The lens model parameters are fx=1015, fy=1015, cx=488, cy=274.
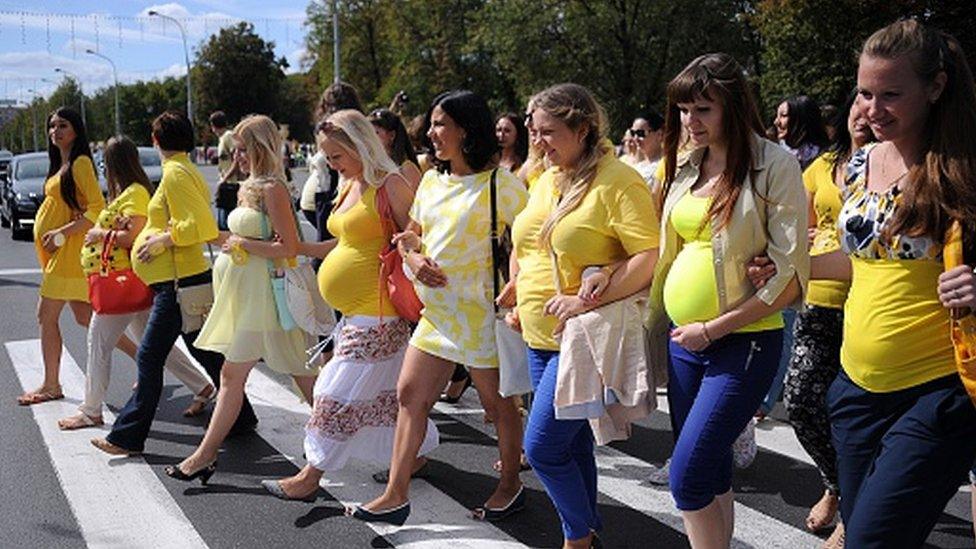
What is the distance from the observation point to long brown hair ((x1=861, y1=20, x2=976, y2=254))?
267cm

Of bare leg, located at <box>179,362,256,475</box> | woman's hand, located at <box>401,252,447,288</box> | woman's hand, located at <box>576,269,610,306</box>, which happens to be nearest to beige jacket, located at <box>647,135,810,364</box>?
woman's hand, located at <box>576,269,610,306</box>

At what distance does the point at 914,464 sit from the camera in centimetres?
270

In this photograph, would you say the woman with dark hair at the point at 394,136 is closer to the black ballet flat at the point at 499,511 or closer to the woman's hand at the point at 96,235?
the woman's hand at the point at 96,235

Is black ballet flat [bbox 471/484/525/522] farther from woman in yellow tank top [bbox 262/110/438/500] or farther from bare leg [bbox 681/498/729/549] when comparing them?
bare leg [bbox 681/498/729/549]

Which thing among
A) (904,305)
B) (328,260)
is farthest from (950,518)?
(328,260)

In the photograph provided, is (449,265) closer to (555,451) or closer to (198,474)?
(555,451)

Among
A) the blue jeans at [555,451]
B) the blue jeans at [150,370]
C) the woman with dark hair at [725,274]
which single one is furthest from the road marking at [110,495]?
the woman with dark hair at [725,274]

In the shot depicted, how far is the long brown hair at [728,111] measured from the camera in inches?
132

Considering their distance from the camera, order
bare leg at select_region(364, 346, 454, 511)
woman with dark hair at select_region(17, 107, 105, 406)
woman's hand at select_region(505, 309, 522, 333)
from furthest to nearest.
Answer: woman with dark hair at select_region(17, 107, 105, 406) → bare leg at select_region(364, 346, 454, 511) → woman's hand at select_region(505, 309, 522, 333)

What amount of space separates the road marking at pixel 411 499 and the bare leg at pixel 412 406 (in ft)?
0.82

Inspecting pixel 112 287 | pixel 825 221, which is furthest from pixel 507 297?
pixel 112 287

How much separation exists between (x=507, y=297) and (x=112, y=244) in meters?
3.03

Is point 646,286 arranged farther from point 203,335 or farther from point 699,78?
point 203,335

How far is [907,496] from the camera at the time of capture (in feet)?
8.85
